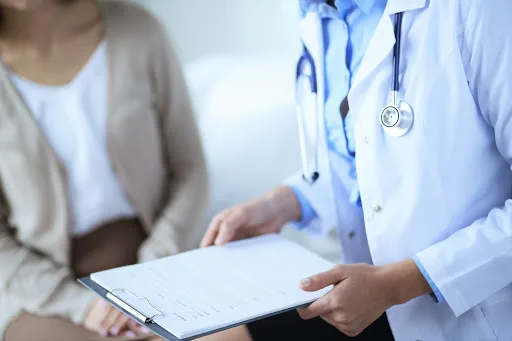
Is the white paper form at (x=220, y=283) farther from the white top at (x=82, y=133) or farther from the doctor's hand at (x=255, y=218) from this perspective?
the white top at (x=82, y=133)

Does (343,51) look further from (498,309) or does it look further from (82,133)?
(82,133)

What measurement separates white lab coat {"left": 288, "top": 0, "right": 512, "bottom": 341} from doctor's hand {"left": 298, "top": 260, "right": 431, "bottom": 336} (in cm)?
3

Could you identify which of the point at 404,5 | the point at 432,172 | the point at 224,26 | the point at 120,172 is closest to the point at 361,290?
the point at 432,172

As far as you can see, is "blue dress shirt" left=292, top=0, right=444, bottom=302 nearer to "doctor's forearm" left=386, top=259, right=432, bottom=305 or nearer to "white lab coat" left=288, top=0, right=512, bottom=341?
"white lab coat" left=288, top=0, right=512, bottom=341

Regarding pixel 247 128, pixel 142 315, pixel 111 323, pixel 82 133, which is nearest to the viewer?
pixel 142 315

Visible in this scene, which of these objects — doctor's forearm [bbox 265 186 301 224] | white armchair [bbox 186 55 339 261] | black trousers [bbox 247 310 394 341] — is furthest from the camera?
white armchair [bbox 186 55 339 261]

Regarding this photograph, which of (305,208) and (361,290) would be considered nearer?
(361,290)

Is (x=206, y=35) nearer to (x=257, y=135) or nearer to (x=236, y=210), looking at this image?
(x=257, y=135)

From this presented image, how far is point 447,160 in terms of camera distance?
925 mm

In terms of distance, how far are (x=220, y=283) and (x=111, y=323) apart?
0.35m

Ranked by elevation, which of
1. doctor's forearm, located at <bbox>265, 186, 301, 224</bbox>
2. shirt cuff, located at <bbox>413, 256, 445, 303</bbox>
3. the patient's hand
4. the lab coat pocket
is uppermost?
shirt cuff, located at <bbox>413, 256, 445, 303</bbox>

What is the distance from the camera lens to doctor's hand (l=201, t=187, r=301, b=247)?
1144 millimetres

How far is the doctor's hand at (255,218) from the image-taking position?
1144 millimetres

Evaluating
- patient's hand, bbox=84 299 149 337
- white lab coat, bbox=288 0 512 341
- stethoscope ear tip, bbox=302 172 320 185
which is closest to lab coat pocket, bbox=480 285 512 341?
white lab coat, bbox=288 0 512 341
